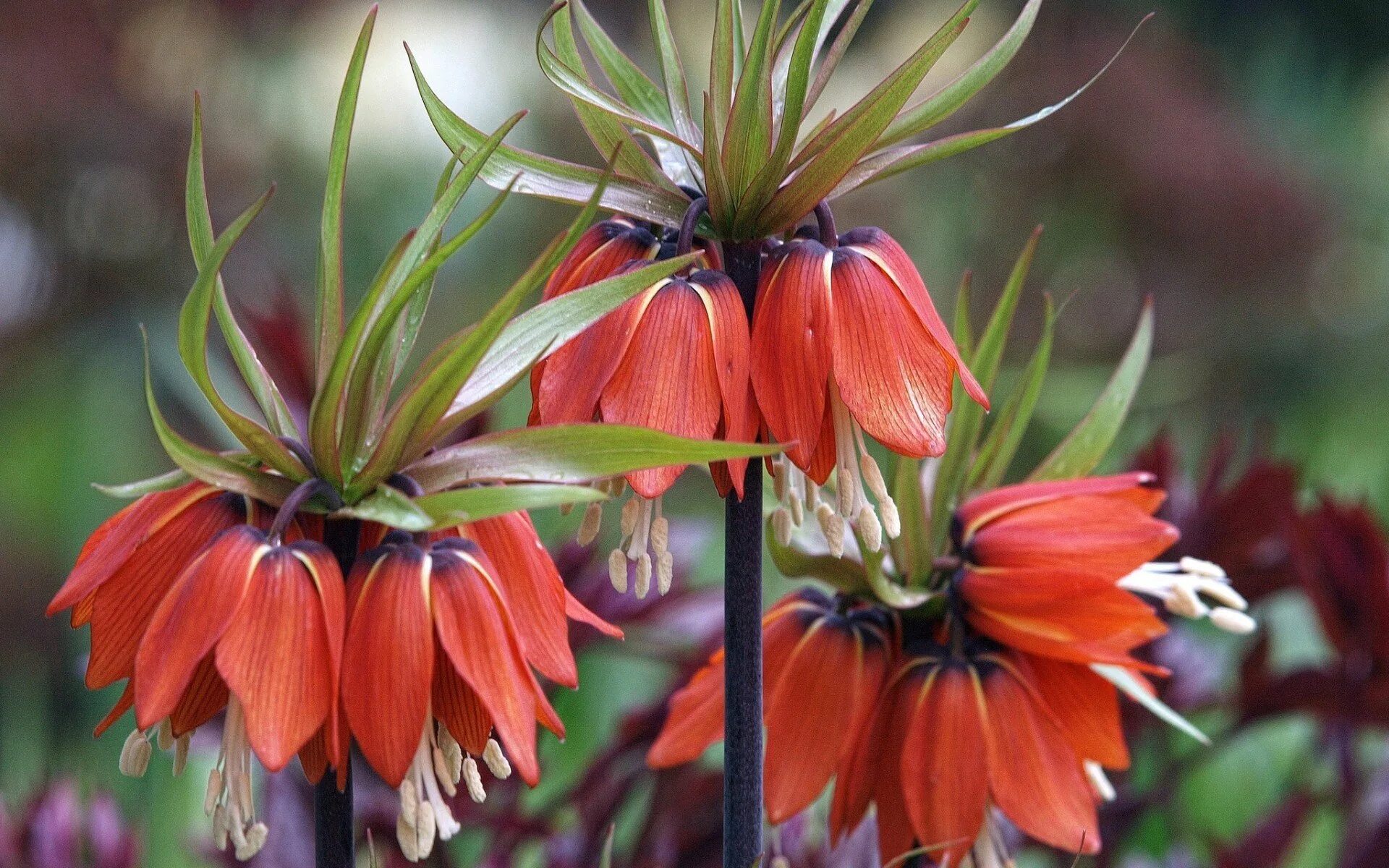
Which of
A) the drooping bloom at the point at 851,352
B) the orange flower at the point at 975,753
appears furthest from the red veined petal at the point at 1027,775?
the drooping bloom at the point at 851,352

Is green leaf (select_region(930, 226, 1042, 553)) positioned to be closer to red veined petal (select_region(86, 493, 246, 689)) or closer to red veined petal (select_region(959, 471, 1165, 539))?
red veined petal (select_region(959, 471, 1165, 539))

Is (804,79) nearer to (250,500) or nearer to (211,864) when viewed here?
(250,500)

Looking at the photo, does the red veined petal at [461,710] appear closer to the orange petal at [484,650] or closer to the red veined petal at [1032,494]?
the orange petal at [484,650]

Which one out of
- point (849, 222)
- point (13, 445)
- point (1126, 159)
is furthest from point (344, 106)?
point (1126, 159)

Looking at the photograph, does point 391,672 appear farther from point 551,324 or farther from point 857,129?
point 857,129

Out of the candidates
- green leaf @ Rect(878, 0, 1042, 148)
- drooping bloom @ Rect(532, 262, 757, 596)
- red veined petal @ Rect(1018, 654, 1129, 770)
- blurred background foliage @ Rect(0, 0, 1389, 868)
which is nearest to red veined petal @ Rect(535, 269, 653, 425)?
drooping bloom @ Rect(532, 262, 757, 596)

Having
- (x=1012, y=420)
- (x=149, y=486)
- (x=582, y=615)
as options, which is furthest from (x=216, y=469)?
(x=1012, y=420)
